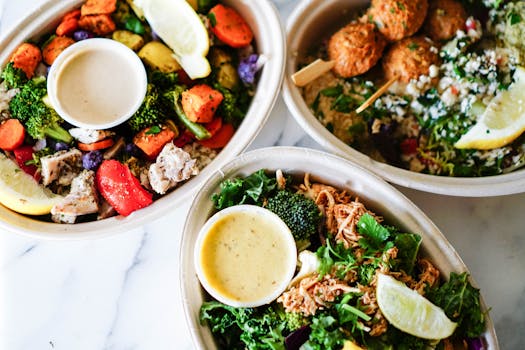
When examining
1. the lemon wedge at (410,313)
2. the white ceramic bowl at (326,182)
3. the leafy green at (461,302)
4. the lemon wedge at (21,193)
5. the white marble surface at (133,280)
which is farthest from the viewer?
the white marble surface at (133,280)

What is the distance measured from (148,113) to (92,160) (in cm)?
34

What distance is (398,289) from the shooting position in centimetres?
227

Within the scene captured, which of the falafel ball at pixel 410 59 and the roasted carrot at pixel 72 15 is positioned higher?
the roasted carrot at pixel 72 15

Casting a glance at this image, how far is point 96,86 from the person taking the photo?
2719 mm

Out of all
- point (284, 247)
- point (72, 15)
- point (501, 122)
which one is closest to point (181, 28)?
point (72, 15)

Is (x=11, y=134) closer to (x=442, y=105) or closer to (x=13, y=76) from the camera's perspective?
(x=13, y=76)

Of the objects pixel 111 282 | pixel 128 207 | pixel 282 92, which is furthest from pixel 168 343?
pixel 282 92

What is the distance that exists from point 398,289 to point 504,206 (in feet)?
3.40

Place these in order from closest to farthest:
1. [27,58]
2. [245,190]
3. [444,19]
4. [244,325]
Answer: [244,325] < [245,190] < [27,58] < [444,19]

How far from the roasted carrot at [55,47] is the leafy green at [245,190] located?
101 centimetres

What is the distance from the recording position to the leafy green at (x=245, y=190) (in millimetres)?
2580

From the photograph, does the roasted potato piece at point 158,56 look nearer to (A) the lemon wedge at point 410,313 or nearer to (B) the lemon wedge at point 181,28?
(B) the lemon wedge at point 181,28

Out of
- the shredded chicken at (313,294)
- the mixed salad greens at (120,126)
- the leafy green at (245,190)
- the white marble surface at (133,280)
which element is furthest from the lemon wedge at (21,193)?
the shredded chicken at (313,294)

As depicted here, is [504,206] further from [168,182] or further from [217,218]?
[168,182]
